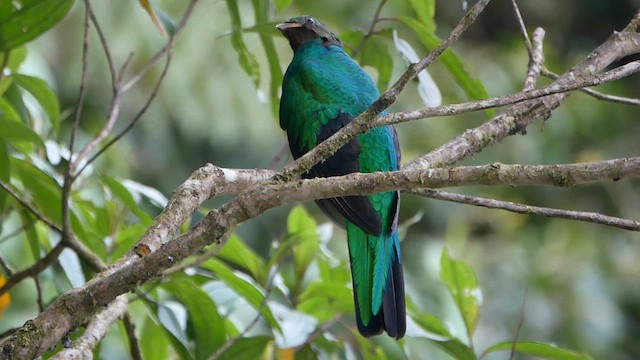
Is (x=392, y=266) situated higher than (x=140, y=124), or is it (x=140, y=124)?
(x=140, y=124)

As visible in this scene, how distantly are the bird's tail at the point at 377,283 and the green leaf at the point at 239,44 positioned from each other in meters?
0.55

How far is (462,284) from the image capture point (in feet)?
8.29

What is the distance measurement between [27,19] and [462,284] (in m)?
1.30

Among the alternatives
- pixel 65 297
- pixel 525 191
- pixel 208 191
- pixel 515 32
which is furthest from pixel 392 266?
pixel 515 32

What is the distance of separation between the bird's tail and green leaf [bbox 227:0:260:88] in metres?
0.55

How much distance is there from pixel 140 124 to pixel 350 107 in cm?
483

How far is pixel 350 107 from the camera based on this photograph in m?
2.79

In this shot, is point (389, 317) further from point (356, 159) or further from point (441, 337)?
point (356, 159)

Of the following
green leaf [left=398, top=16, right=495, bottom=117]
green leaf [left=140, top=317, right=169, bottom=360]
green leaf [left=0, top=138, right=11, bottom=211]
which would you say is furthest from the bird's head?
green leaf [left=0, top=138, right=11, bottom=211]

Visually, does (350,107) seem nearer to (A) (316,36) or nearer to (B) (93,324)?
(A) (316,36)

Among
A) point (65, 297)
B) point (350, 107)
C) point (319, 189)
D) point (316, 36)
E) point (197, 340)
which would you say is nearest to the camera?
point (65, 297)

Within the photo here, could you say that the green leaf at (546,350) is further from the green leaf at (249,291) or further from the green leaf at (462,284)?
the green leaf at (249,291)

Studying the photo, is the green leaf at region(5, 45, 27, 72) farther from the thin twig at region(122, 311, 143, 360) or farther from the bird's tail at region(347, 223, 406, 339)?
the bird's tail at region(347, 223, 406, 339)

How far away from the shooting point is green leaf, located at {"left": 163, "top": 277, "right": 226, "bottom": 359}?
2.30m
